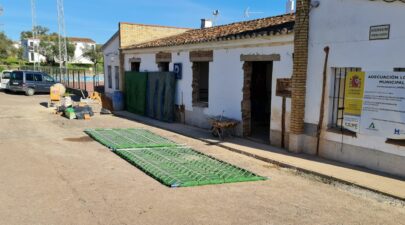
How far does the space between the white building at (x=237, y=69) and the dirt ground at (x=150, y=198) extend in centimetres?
269

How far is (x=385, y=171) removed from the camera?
8.20 m

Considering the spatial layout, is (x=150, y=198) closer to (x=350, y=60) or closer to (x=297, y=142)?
(x=297, y=142)

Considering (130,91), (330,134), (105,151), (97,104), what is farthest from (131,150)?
(97,104)

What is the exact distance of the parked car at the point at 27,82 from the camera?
2742 centimetres

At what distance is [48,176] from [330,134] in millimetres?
6460

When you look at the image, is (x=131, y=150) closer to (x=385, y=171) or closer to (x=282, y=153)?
(x=282, y=153)

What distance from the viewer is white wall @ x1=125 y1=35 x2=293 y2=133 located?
1061 cm

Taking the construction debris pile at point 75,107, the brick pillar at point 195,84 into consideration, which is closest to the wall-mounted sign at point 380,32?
the brick pillar at point 195,84

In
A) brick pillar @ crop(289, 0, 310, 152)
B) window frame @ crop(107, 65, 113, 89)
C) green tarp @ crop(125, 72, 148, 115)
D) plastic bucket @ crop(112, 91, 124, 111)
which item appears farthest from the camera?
window frame @ crop(107, 65, 113, 89)

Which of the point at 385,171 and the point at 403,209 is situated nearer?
the point at 403,209

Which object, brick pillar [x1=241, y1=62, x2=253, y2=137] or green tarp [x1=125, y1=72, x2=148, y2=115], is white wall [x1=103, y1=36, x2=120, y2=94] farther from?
brick pillar [x1=241, y1=62, x2=253, y2=137]

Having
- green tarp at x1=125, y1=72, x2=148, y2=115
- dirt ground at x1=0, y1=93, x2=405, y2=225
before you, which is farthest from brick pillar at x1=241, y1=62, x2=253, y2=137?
green tarp at x1=125, y1=72, x2=148, y2=115

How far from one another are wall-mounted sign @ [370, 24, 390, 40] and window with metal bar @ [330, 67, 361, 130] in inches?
45.0

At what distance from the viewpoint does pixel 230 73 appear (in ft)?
41.8
